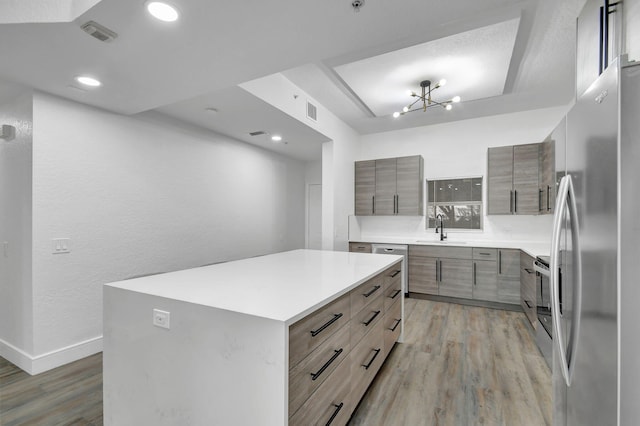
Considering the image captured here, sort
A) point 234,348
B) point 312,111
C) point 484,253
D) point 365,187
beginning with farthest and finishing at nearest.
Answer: point 365,187, point 484,253, point 312,111, point 234,348

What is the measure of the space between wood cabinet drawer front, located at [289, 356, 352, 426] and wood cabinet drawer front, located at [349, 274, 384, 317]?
302 mm

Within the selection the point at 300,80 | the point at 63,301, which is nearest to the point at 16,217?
the point at 63,301

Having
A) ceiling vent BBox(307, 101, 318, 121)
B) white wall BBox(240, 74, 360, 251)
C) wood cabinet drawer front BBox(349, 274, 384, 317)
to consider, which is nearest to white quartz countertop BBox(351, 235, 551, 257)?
white wall BBox(240, 74, 360, 251)

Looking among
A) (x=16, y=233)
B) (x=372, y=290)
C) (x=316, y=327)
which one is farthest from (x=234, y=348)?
(x=16, y=233)

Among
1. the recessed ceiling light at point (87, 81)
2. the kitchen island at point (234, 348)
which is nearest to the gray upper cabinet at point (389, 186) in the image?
the kitchen island at point (234, 348)

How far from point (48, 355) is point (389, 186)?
15.9 ft

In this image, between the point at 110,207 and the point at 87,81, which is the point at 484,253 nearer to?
the point at 110,207

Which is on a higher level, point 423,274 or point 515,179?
point 515,179

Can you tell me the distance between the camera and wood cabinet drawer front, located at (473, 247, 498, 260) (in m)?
4.14

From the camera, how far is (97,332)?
2.91 metres

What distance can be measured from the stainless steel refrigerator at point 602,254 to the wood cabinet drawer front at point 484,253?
10.2ft

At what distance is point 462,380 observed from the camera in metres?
2.31

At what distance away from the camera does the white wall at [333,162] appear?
11.9 feet

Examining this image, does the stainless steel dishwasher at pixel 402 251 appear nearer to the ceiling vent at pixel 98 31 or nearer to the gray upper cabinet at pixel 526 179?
the gray upper cabinet at pixel 526 179
